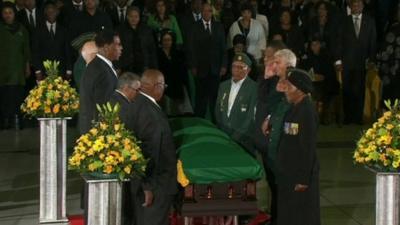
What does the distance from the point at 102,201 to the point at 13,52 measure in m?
9.46

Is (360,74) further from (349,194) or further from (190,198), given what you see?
(190,198)

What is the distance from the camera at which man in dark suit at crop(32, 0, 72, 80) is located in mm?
16109

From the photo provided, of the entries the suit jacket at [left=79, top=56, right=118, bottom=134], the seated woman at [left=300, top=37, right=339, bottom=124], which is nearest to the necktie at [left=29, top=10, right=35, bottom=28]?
the seated woman at [left=300, top=37, right=339, bottom=124]

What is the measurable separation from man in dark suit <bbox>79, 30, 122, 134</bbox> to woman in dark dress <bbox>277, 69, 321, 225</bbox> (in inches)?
68.6

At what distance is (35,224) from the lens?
995 centimetres

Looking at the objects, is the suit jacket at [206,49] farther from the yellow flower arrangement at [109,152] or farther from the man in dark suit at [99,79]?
the yellow flower arrangement at [109,152]

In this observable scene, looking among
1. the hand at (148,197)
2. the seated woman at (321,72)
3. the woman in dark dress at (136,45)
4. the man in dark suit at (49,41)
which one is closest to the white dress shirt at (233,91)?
the hand at (148,197)

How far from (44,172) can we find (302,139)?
10.0ft

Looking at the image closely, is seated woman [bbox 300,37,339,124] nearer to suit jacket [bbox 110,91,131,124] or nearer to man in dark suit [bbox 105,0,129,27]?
man in dark suit [bbox 105,0,129,27]

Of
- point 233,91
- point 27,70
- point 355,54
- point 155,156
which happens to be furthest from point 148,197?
point 355,54

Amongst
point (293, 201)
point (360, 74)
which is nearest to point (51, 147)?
point (293, 201)

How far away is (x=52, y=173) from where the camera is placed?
10008mm

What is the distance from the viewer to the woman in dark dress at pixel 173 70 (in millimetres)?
15383

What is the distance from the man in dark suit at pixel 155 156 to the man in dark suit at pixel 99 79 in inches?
42.1
